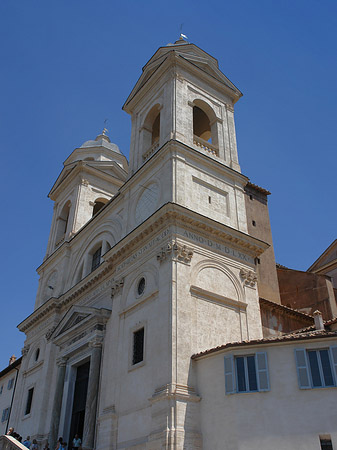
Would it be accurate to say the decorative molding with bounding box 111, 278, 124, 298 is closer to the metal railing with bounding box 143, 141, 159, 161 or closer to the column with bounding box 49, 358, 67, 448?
the column with bounding box 49, 358, 67, 448

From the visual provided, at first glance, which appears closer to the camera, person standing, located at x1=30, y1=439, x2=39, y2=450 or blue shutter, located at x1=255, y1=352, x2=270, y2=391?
blue shutter, located at x1=255, y1=352, x2=270, y2=391

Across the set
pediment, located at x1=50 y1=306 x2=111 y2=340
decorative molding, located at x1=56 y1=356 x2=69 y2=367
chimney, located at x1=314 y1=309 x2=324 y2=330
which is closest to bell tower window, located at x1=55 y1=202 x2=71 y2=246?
pediment, located at x1=50 y1=306 x2=111 y2=340

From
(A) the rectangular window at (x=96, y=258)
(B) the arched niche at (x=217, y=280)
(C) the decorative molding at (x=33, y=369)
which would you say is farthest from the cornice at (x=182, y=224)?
(C) the decorative molding at (x=33, y=369)

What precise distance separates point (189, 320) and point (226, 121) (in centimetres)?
1241

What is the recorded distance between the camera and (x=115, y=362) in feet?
59.8

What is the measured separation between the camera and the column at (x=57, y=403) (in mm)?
20531

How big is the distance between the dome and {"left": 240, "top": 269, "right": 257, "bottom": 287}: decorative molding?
17.5 m

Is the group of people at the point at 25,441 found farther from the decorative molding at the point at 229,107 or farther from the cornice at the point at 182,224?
the decorative molding at the point at 229,107

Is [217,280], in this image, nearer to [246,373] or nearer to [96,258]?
[246,373]

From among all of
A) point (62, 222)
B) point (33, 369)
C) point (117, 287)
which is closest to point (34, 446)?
point (33, 369)

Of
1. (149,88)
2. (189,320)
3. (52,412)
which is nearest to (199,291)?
(189,320)

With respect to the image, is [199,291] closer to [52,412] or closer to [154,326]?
[154,326]

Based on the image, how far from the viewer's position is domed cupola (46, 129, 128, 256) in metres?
29.6

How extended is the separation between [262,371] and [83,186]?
757 inches
